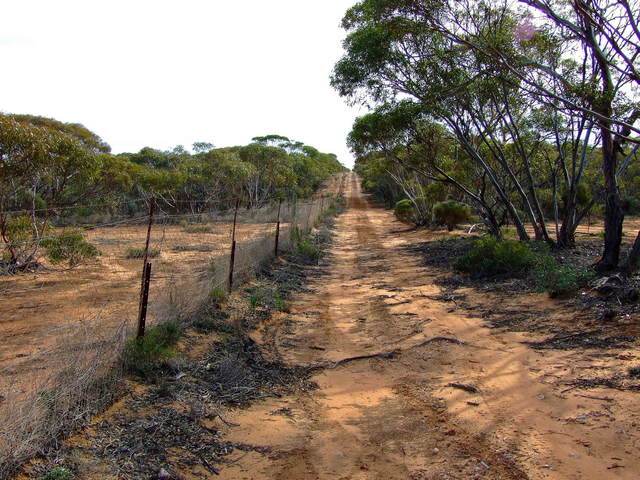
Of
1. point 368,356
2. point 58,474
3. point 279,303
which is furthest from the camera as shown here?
point 279,303

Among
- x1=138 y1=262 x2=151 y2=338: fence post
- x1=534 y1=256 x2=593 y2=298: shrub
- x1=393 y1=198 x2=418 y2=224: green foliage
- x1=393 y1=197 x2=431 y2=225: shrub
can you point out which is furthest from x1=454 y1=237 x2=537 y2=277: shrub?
x1=393 y1=198 x2=418 y2=224: green foliage

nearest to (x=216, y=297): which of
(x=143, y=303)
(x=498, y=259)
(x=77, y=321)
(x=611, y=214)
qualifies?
(x=77, y=321)

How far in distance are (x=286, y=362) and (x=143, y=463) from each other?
2.53 m

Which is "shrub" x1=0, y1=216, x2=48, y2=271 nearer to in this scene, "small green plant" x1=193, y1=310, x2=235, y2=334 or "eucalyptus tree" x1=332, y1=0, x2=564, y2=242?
"small green plant" x1=193, y1=310, x2=235, y2=334

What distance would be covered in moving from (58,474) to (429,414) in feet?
9.86

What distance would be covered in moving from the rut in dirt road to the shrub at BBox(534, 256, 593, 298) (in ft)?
7.91

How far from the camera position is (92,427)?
3.80 m

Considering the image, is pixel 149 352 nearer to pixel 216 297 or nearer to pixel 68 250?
pixel 216 297

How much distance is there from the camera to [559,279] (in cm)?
838

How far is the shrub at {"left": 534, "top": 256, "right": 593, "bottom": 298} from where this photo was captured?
26.7ft

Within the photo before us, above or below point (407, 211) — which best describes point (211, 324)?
below

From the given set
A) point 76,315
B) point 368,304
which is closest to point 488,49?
point 368,304

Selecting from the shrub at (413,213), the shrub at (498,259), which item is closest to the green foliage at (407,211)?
the shrub at (413,213)

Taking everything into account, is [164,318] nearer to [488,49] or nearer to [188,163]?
[488,49]
